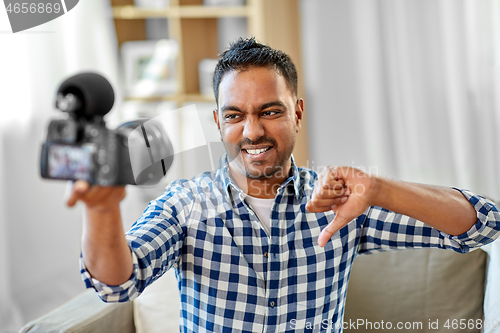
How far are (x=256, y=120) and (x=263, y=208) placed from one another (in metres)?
0.21

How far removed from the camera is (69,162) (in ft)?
1.77

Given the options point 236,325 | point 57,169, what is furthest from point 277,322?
point 57,169

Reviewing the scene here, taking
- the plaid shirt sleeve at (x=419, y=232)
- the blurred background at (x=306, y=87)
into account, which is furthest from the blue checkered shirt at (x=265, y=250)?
the blurred background at (x=306, y=87)

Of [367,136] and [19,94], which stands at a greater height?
[19,94]

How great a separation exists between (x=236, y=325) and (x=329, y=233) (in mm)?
343

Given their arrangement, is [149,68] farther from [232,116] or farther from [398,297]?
[398,297]

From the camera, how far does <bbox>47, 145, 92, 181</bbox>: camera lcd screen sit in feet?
1.74

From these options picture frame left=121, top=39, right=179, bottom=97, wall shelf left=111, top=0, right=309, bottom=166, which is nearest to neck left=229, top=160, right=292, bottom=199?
wall shelf left=111, top=0, right=309, bottom=166

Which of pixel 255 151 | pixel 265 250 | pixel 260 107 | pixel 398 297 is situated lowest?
pixel 398 297

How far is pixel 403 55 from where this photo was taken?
6.68 ft

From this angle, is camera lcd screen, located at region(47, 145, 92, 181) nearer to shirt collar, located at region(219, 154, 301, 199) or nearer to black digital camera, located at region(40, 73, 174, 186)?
black digital camera, located at region(40, 73, 174, 186)

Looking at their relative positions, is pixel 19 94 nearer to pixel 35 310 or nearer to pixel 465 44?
pixel 35 310

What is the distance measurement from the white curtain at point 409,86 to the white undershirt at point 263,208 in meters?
1.19

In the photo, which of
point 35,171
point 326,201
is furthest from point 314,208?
point 35,171
